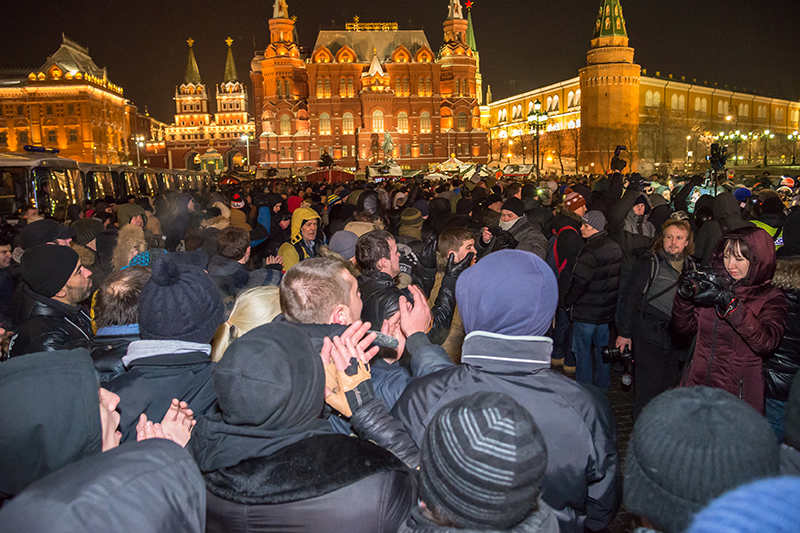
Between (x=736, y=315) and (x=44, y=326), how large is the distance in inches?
155

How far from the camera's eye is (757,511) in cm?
89

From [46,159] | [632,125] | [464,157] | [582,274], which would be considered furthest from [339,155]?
[582,274]

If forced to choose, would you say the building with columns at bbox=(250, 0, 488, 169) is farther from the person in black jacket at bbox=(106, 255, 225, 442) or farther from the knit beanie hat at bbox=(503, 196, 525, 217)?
the person in black jacket at bbox=(106, 255, 225, 442)

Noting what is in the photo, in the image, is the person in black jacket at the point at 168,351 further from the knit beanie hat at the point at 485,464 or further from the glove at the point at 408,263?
the glove at the point at 408,263

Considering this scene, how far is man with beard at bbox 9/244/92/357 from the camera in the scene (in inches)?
122

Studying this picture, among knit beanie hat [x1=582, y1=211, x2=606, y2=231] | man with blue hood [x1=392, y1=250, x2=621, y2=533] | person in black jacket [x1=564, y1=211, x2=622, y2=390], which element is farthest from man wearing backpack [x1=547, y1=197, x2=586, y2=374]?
man with blue hood [x1=392, y1=250, x2=621, y2=533]

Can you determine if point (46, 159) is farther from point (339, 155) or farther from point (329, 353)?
point (339, 155)

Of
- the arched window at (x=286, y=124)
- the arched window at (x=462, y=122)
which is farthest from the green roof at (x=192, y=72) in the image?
the arched window at (x=462, y=122)

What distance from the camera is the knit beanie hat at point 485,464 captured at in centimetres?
120

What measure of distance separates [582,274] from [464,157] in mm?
66143

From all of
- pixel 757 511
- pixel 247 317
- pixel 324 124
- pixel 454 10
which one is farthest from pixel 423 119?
pixel 757 511

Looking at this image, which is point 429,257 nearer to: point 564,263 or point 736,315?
point 564,263

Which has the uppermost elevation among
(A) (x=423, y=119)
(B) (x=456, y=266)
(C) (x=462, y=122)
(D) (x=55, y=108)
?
(D) (x=55, y=108)

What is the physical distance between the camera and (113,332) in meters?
2.57
